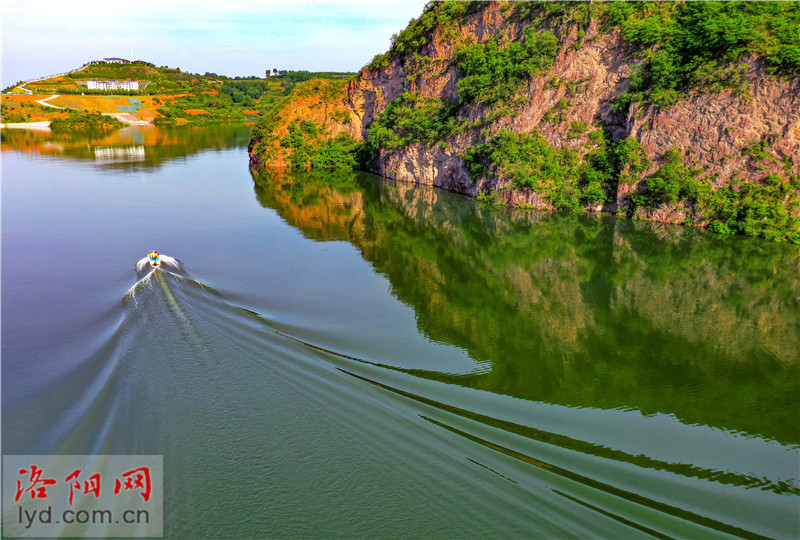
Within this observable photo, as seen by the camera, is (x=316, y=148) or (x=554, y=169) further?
(x=316, y=148)

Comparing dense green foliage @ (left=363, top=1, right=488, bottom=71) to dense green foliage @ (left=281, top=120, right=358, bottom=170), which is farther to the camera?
dense green foliage @ (left=281, top=120, right=358, bottom=170)

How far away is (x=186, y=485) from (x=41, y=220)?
36123mm

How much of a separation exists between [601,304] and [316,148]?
173 feet

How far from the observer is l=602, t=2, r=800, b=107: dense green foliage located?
33094 millimetres

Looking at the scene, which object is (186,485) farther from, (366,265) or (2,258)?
(2,258)

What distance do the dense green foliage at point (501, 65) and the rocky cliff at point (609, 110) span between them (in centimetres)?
13

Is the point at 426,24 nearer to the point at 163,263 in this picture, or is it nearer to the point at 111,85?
the point at 163,263

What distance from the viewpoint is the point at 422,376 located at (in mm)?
17281

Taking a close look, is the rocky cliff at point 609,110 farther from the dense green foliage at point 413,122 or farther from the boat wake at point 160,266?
the boat wake at point 160,266

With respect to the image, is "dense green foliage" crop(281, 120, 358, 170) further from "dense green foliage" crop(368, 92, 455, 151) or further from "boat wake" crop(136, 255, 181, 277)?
"boat wake" crop(136, 255, 181, 277)

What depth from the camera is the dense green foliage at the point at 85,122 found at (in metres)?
105

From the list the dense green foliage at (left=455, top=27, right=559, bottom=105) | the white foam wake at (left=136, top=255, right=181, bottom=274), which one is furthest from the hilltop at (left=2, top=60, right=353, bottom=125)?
the white foam wake at (left=136, top=255, right=181, bottom=274)

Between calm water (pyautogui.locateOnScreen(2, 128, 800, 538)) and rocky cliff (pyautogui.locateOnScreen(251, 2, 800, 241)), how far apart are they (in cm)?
427

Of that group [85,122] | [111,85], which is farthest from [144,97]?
[85,122]
